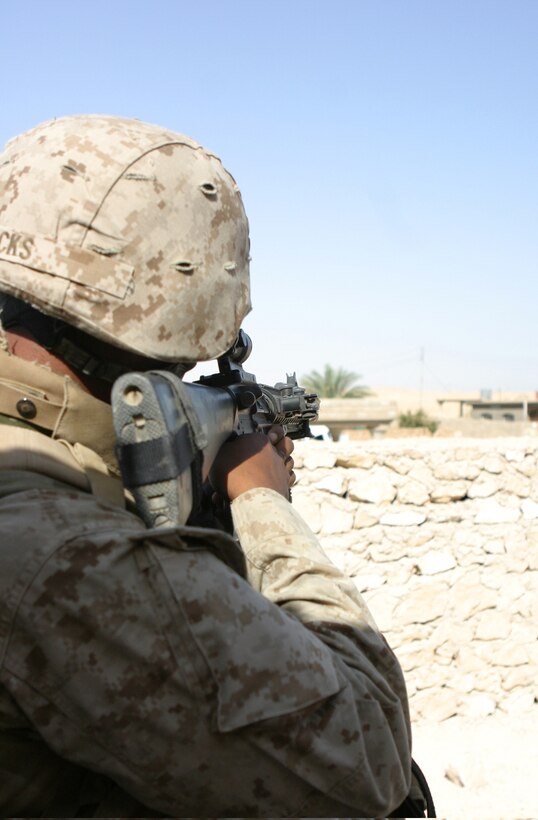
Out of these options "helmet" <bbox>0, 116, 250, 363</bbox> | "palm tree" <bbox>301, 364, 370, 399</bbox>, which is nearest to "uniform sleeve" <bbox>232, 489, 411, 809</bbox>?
"helmet" <bbox>0, 116, 250, 363</bbox>

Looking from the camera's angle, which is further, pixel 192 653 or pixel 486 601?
pixel 486 601

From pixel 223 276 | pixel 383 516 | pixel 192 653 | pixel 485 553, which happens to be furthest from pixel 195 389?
pixel 485 553

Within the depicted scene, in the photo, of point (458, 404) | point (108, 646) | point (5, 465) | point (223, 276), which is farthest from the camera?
point (458, 404)

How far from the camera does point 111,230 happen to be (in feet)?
4.66

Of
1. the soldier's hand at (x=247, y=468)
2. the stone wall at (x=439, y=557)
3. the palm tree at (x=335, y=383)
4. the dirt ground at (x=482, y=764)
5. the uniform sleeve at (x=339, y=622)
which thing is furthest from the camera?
the palm tree at (x=335, y=383)

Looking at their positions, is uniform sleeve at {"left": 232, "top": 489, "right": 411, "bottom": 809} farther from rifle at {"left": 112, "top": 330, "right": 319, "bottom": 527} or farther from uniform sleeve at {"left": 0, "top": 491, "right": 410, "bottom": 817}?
rifle at {"left": 112, "top": 330, "right": 319, "bottom": 527}

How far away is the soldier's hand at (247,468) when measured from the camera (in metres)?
1.60

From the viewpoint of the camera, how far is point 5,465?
3.85 feet

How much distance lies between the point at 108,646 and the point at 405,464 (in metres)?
5.14

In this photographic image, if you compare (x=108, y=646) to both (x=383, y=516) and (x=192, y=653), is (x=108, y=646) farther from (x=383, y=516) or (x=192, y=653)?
(x=383, y=516)

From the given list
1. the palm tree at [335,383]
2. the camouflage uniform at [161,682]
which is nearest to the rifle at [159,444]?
the camouflage uniform at [161,682]

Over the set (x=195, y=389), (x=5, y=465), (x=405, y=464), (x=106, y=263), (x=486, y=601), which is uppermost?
(x=106, y=263)

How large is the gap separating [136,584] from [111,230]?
679 millimetres

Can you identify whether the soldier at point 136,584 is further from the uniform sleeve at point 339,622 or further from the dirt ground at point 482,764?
the dirt ground at point 482,764
